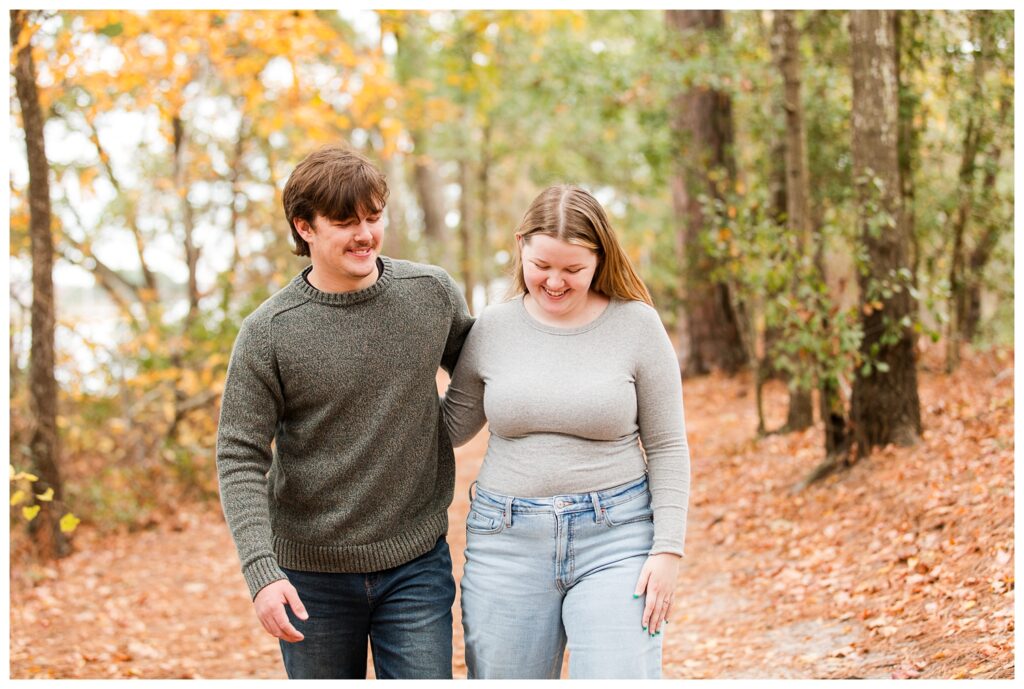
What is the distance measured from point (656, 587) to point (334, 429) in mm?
1037

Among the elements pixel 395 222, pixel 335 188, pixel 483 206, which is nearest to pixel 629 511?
pixel 335 188

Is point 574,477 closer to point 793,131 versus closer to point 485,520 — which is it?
point 485,520

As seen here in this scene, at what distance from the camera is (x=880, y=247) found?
23.2 ft

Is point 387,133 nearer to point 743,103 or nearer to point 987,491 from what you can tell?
point 743,103

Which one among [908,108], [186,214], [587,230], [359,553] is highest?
[908,108]

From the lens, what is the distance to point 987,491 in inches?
231

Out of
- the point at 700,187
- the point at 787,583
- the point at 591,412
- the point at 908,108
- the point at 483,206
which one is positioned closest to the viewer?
the point at 591,412

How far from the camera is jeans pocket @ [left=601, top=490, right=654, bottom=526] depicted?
2.86 m

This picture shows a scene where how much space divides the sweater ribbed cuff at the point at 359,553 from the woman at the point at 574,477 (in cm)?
16

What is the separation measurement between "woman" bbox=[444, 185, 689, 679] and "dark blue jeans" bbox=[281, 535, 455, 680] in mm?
116

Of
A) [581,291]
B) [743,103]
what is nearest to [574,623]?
[581,291]

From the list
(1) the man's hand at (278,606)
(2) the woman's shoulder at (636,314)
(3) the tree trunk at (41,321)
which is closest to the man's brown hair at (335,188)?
(2) the woman's shoulder at (636,314)

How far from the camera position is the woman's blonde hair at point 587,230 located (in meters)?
2.87

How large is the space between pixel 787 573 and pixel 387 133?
649cm
